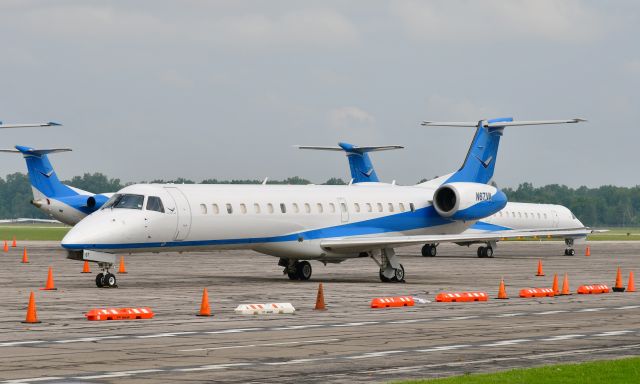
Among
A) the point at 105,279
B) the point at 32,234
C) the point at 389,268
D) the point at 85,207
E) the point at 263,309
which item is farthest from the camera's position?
the point at 32,234

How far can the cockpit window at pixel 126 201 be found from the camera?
32594 mm

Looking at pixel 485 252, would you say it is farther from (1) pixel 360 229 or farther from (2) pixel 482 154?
(1) pixel 360 229

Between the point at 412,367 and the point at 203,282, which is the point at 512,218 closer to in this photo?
the point at 203,282

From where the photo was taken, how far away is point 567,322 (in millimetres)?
22828

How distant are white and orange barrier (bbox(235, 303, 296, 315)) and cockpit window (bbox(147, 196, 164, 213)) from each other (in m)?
8.43

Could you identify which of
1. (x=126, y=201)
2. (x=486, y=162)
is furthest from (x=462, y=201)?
(x=126, y=201)

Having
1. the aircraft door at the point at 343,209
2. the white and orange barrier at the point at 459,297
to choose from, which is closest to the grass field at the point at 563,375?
the white and orange barrier at the point at 459,297

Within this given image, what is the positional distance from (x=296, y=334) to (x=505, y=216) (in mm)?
49546

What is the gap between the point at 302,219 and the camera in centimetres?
3672

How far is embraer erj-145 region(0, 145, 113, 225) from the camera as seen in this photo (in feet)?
207

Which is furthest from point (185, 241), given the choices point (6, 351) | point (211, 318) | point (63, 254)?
point (63, 254)

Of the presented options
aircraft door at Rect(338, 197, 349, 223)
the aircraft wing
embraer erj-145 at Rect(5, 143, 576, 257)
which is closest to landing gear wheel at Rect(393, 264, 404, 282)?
the aircraft wing

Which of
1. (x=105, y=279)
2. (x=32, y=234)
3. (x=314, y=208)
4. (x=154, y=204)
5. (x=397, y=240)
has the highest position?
(x=314, y=208)

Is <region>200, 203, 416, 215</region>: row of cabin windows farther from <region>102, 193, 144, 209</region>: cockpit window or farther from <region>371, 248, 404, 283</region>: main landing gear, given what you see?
<region>371, 248, 404, 283</region>: main landing gear
